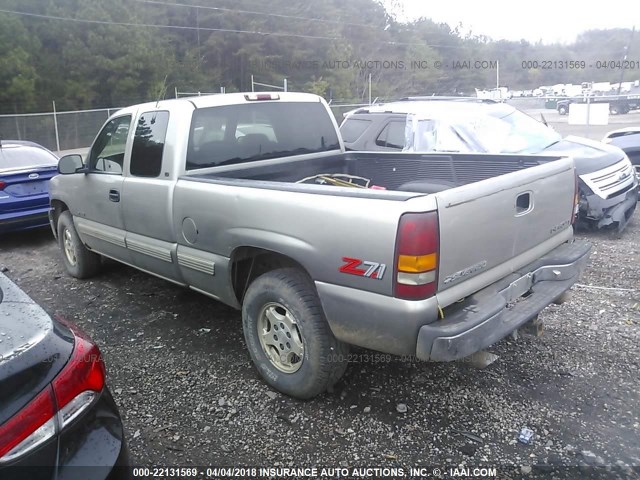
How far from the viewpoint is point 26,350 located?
5.73ft

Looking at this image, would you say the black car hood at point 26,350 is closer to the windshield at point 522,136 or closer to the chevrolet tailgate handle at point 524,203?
the chevrolet tailgate handle at point 524,203

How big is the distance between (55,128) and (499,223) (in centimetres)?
2190

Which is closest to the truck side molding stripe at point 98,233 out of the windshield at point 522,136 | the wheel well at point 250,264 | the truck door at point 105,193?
the truck door at point 105,193

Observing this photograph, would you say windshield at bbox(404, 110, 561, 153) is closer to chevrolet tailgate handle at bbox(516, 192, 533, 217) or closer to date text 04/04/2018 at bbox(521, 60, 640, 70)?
chevrolet tailgate handle at bbox(516, 192, 533, 217)

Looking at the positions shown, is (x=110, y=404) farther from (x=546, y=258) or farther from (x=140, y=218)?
(x=546, y=258)

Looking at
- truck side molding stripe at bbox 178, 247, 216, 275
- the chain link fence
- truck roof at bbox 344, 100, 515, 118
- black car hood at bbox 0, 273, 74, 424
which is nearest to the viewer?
black car hood at bbox 0, 273, 74, 424

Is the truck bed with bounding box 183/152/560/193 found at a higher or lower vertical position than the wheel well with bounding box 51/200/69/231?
higher

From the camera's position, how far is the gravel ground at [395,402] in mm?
2793

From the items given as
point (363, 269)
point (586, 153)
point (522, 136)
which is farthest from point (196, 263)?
point (586, 153)

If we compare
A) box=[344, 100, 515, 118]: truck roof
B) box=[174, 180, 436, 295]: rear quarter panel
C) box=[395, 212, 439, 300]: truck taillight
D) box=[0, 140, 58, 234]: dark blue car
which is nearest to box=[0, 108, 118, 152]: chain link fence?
box=[0, 140, 58, 234]: dark blue car

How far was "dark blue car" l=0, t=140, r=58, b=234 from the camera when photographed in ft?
23.2

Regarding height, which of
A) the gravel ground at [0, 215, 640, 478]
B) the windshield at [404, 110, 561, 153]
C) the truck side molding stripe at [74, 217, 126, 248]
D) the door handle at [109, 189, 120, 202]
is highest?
the windshield at [404, 110, 561, 153]

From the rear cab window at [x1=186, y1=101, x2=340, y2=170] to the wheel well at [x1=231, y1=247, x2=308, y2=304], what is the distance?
0.90m

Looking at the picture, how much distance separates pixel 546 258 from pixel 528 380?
2.66 ft
